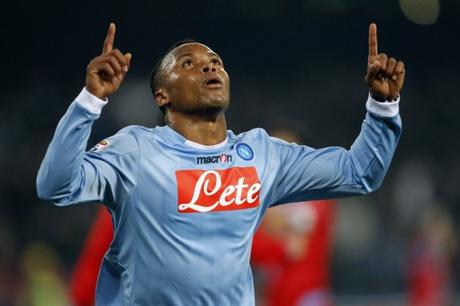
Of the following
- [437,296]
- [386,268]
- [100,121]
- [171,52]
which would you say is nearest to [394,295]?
[386,268]

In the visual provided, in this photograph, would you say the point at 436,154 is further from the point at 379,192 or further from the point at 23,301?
the point at 23,301

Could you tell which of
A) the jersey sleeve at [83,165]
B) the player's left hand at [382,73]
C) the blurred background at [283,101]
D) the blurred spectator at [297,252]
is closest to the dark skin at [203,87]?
the player's left hand at [382,73]

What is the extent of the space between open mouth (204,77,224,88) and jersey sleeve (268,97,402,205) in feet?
1.27

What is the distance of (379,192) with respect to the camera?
14.9m

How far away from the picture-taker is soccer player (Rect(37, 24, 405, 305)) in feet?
13.5

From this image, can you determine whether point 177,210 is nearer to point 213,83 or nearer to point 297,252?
point 213,83

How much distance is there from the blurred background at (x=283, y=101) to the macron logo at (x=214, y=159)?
24.0 ft

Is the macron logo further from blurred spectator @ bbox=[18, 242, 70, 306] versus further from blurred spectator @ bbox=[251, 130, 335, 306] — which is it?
blurred spectator @ bbox=[18, 242, 70, 306]

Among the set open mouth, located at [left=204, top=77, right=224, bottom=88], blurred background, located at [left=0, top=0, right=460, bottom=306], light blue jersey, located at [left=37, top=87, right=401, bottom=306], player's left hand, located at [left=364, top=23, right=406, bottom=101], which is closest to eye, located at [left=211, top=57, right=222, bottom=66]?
open mouth, located at [left=204, top=77, right=224, bottom=88]

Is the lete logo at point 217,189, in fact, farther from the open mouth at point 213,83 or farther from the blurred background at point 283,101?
the blurred background at point 283,101

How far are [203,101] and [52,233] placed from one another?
9.60 metres

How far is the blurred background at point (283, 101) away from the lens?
1335cm

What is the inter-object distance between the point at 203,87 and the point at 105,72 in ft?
1.91

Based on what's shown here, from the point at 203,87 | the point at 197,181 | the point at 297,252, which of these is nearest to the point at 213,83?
the point at 203,87
